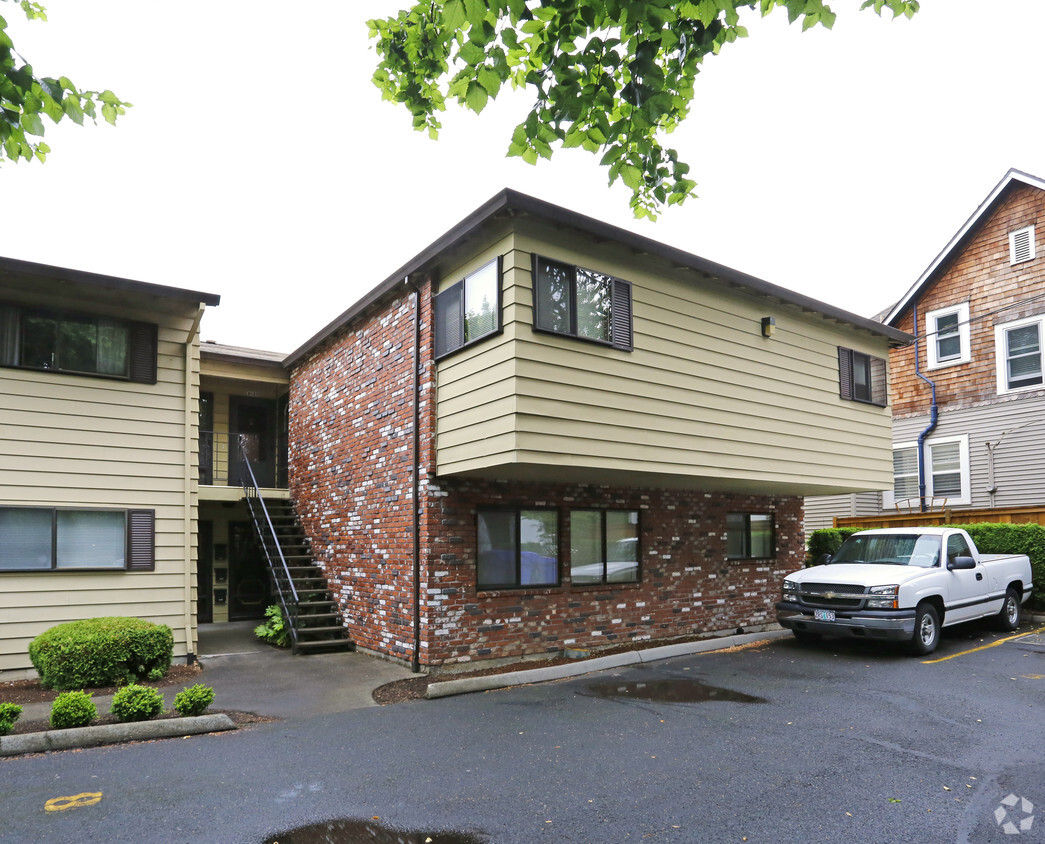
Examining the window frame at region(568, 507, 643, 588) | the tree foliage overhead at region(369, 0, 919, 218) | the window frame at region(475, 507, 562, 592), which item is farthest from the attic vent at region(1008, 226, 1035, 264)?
the tree foliage overhead at region(369, 0, 919, 218)

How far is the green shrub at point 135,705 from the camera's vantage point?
24.4 ft

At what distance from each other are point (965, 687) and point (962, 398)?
12.8 m

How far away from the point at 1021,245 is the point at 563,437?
15175mm

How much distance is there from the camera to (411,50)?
19.1ft

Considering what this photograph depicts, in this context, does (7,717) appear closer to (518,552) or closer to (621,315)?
(518,552)

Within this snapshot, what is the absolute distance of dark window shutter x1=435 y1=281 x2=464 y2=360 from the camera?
10.3 metres

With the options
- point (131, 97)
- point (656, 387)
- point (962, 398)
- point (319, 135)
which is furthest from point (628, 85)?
point (962, 398)

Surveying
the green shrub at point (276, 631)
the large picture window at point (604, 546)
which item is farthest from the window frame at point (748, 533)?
the green shrub at point (276, 631)

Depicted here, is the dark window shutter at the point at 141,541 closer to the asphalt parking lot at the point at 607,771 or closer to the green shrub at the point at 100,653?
the green shrub at the point at 100,653

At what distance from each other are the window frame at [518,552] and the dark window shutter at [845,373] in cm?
615

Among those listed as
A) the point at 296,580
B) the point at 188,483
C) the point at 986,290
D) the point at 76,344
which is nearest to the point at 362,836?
the point at 188,483

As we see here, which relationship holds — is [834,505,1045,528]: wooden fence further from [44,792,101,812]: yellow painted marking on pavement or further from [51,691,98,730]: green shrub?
[44,792,101,812]: yellow painted marking on pavement

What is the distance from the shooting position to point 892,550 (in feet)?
39.0

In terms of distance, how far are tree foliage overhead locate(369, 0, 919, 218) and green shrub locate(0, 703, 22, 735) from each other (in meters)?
6.34
